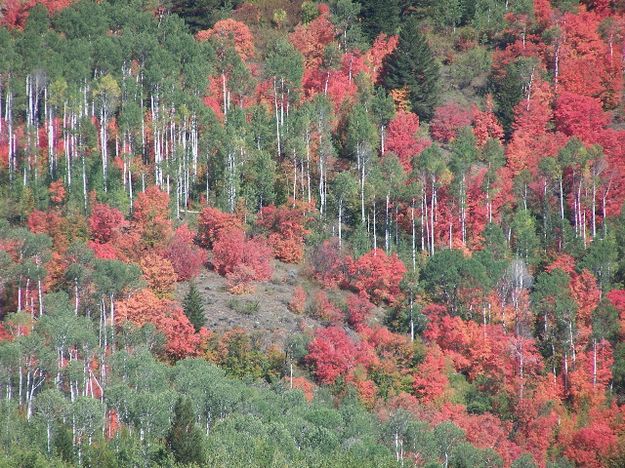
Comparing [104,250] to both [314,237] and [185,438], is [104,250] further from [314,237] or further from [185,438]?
[185,438]

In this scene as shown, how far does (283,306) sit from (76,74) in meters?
28.0

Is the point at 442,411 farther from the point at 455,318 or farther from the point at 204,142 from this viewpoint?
the point at 204,142

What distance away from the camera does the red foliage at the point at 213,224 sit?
122m

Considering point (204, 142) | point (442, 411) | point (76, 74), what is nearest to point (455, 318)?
point (442, 411)

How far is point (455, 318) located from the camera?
116500 millimetres

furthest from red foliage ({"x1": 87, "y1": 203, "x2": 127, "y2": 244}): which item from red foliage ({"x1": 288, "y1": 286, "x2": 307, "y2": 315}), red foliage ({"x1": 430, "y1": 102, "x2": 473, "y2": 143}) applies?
red foliage ({"x1": 430, "y1": 102, "x2": 473, "y2": 143})

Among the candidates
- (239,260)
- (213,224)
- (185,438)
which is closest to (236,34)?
(213,224)

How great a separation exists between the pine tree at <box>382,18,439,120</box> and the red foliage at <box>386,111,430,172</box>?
341 centimetres

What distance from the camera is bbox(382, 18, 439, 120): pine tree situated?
141375 mm

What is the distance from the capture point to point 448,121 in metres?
140

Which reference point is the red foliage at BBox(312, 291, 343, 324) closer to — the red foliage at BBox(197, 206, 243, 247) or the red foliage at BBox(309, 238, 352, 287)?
the red foliage at BBox(309, 238, 352, 287)

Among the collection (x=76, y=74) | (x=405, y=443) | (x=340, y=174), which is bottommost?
(x=405, y=443)

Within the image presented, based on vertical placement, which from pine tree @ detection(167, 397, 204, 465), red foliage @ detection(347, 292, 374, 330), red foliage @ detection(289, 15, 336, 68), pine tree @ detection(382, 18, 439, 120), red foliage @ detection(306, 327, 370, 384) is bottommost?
pine tree @ detection(167, 397, 204, 465)

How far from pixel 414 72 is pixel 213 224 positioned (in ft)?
93.3
